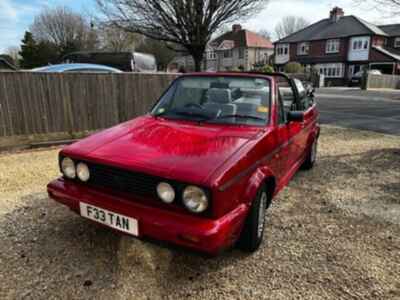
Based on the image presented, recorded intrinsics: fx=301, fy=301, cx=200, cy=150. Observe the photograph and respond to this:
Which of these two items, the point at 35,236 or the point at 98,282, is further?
the point at 35,236

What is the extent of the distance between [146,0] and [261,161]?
830cm

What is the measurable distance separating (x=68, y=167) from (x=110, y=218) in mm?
664

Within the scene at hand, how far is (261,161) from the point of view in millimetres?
2662

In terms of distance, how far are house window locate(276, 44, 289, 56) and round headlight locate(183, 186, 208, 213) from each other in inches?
1728

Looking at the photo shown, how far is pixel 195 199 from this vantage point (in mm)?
2084

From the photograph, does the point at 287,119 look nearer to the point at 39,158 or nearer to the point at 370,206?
the point at 370,206

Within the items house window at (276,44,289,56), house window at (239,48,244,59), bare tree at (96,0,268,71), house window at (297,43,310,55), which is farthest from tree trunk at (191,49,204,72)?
house window at (239,48,244,59)

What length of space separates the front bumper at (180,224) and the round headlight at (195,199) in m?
0.06

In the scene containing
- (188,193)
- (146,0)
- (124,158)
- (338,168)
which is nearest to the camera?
(188,193)

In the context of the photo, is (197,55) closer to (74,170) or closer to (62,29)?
(74,170)

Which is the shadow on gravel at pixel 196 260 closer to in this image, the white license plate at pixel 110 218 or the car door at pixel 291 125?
the white license plate at pixel 110 218

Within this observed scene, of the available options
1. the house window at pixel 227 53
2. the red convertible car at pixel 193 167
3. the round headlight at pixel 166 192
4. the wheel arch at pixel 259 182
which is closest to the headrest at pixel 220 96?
the red convertible car at pixel 193 167

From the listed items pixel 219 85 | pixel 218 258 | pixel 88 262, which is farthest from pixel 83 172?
pixel 219 85

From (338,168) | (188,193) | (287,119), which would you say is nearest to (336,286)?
(188,193)
